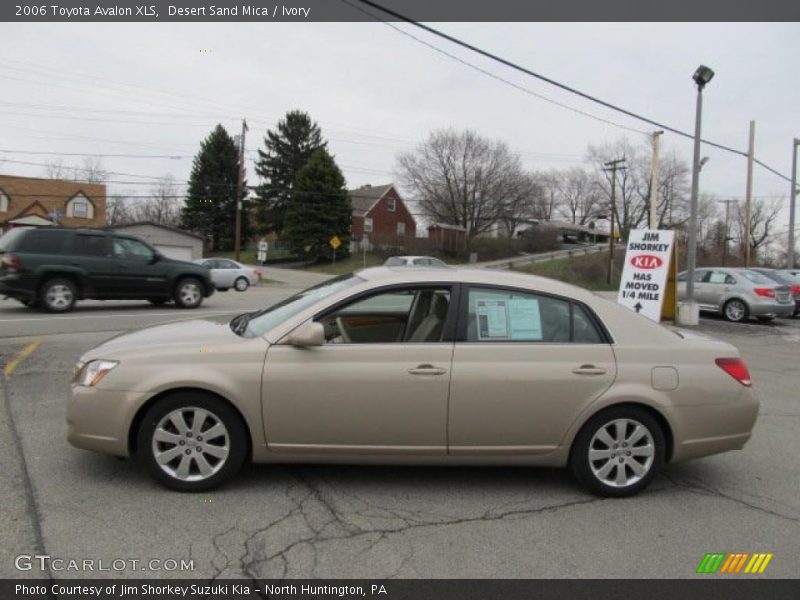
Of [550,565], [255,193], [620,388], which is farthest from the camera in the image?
[255,193]

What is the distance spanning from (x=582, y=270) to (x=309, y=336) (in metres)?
54.5

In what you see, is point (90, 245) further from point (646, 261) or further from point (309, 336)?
point (646, 261)

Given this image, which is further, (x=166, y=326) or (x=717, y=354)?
(x=166, y=326)

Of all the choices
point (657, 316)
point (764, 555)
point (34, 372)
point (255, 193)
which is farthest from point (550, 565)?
point (255, 193)

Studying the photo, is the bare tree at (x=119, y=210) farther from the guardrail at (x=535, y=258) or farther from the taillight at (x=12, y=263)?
the taillight at (x=12, y=263)

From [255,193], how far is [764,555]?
67.6 metres

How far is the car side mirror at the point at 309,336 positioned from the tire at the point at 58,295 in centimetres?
1128

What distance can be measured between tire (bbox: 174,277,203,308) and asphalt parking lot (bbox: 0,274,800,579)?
33.8ft

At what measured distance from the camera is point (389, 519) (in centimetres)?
379

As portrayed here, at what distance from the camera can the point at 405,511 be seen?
12.9ft

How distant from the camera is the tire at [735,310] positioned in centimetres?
1731

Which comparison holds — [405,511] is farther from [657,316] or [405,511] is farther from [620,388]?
[657,316]

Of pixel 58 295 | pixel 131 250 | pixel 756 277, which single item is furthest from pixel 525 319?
pixel 756 277

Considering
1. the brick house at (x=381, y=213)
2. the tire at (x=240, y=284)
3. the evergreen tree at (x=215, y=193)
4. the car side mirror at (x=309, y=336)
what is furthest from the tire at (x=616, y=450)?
the brick house at (x=381, y=213)
